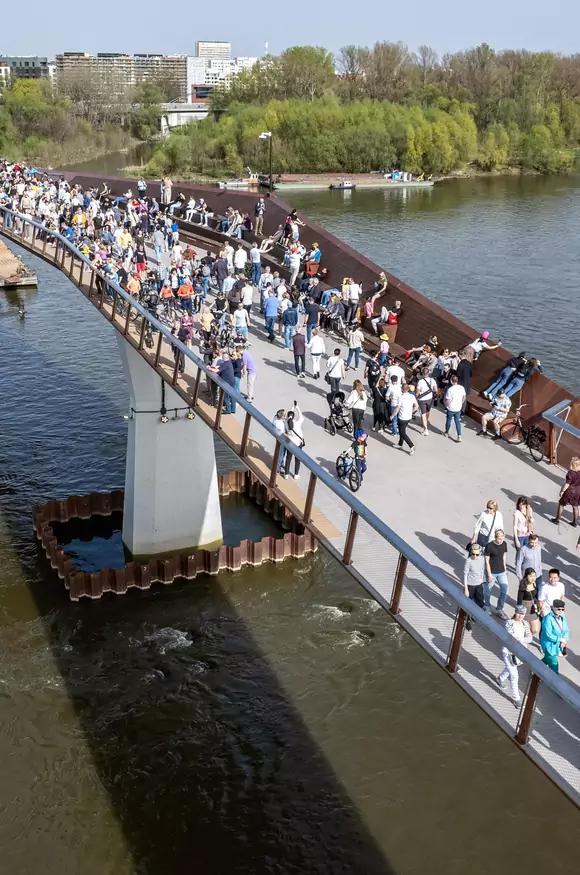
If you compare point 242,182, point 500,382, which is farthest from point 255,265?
point 242,182

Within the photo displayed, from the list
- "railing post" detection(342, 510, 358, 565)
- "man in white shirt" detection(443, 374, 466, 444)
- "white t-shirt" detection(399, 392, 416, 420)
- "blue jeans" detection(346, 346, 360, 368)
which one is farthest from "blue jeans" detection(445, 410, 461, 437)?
"railing post" detection(342, 510, 358, 565)

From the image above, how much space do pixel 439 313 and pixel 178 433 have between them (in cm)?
661

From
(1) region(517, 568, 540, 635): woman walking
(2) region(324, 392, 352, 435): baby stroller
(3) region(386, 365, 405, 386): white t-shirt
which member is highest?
(3) region(386, 365, 405, 386): white t-shirt

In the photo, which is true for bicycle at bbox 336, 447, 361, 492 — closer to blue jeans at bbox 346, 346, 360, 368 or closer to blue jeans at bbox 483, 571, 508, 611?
blue jeans at bbox 483, 571, 508, 611

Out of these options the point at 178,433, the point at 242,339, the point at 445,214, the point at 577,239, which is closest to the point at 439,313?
the point at 242,339

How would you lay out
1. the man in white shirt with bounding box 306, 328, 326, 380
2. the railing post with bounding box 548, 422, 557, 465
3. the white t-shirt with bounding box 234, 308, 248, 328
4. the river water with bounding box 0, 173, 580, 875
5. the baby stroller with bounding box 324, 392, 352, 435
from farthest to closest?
the white t-shirt with bounding box 234, 308, 248, 328, the man in white shirt with bounding box 306, 328, 326, 380, the baby stroller with bounding box 324, 392, 352, 435, the railing post with bounding box 548, 422, 557, 465, the river water with bounding box 0, 173, 580, 875

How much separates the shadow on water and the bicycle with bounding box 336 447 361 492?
505cm

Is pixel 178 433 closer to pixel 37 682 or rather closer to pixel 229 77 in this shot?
pixel 37 682

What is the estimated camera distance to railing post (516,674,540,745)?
835cm

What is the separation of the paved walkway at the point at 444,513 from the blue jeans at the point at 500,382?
0.97 m

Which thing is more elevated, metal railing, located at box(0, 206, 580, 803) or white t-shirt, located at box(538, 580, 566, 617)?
metal railing, located at box(0, 206, 580, 803)

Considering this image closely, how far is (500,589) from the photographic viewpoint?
12180mm

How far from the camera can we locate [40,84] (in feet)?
427

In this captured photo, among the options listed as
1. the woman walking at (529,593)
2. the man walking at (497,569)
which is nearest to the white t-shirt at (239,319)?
the man walking at (497,569)
